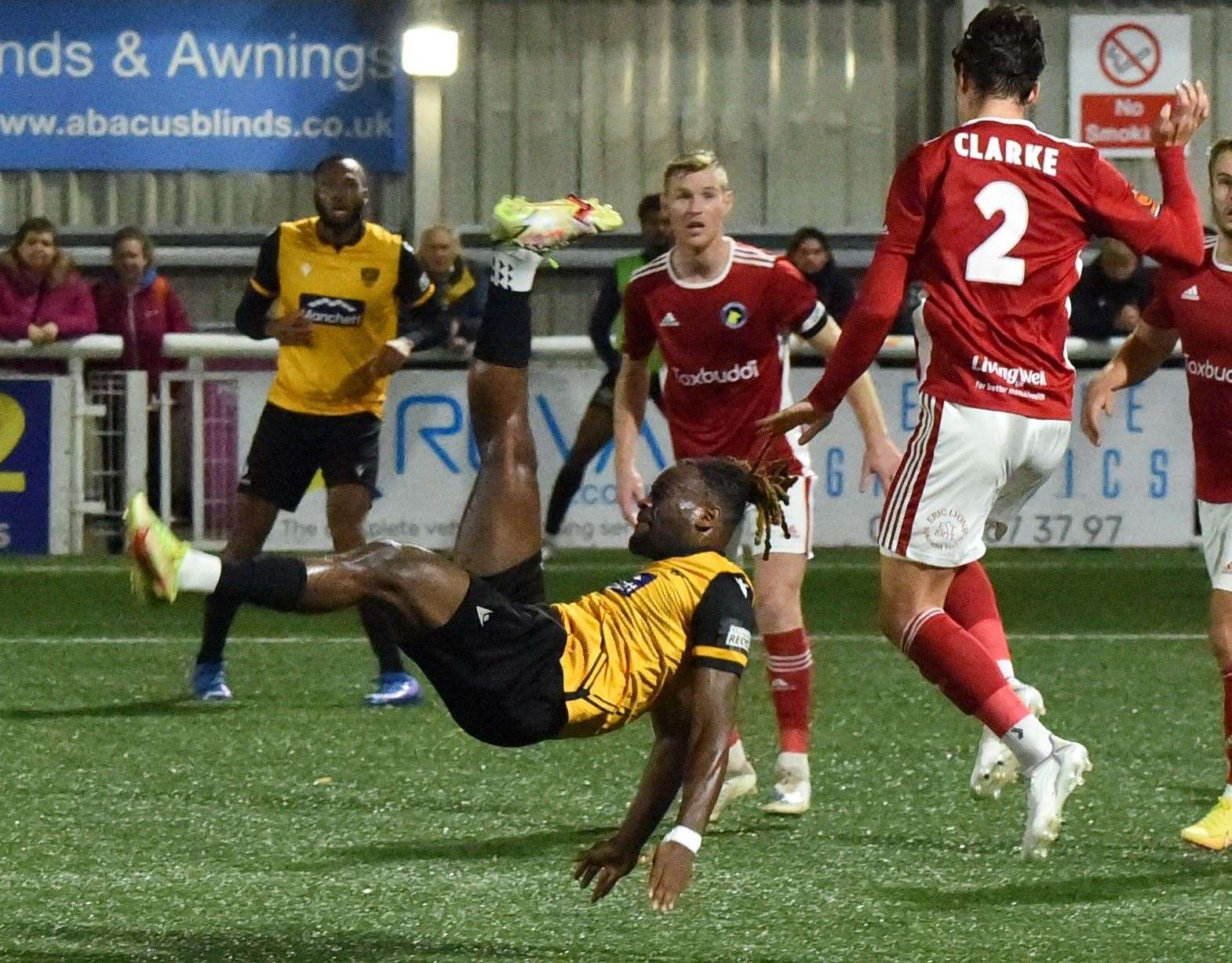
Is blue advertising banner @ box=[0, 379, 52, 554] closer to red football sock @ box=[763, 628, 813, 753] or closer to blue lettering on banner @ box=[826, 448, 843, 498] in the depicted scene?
blue lettering on banner @ box=[826, 448, 843, 498]

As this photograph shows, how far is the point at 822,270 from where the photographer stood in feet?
42.4

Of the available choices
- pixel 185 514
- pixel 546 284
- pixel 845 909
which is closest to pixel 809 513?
pixel 845 909

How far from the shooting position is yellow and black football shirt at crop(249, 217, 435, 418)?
27.4ft

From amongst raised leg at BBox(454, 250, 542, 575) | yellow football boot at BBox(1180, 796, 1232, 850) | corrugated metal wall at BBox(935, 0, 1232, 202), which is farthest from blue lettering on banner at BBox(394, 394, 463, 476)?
corrugated metal wall at BBox(935, 0, 1232, 202)

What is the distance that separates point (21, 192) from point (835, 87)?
6.13 metres

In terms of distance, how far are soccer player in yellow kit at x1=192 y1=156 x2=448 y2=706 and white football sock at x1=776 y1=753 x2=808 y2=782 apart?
213 centimetres

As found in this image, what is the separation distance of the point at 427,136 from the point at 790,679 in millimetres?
10985

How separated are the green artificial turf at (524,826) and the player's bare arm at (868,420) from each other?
3.14 ft

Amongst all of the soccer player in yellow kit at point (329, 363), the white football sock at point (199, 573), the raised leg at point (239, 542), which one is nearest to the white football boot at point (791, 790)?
the soccer player in yellow kit at point (329, 363)

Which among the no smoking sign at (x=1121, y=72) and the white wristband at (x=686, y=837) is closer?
the white wristband at (x=686, y=837)

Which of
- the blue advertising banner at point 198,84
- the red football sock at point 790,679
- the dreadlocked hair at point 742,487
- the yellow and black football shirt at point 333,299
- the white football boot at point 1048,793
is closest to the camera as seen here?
the dreadlocked hair at point 742,487

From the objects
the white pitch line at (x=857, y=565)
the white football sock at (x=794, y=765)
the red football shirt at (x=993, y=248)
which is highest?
the red football shirt at (x=993, y=248)

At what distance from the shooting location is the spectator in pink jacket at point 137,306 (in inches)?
486

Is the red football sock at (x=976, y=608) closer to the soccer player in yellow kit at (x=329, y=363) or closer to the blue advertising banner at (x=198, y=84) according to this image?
the soccer player in yellow kit at (x=329, y=363)
